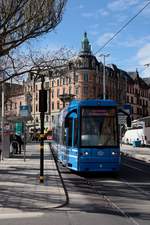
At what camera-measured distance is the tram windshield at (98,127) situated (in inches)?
930

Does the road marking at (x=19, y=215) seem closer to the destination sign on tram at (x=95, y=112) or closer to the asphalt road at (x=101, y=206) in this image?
the asphalt road at (x=101, y=206)

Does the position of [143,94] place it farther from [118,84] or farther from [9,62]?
[9,62]

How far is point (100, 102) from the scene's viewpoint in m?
24.0

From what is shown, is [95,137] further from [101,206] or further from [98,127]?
[101,206]

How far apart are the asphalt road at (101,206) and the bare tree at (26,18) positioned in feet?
22.6

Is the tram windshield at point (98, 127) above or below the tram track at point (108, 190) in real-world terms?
above

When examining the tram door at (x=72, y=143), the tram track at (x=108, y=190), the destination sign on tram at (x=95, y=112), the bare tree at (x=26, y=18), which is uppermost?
the bare tree at (x=26, y=18)

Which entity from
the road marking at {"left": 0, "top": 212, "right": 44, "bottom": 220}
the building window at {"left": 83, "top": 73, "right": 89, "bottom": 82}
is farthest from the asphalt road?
the building window at {"left": 83, "top": 73, "right": 89, "bottom": 82}

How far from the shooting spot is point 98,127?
23.8m

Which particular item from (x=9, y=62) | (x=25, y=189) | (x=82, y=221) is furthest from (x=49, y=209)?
(x=9, y=62)

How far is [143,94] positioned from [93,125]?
16121 cm

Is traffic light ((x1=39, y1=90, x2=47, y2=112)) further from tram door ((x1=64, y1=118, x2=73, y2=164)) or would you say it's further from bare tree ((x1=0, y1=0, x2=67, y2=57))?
tram door ((x1=64, y1=118, x2=73, y2=164))

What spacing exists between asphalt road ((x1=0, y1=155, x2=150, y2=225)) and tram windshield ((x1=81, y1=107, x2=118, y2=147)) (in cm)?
184

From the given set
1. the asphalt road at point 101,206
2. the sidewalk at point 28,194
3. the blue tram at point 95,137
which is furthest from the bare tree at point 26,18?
the asphalt road at point 101,206
